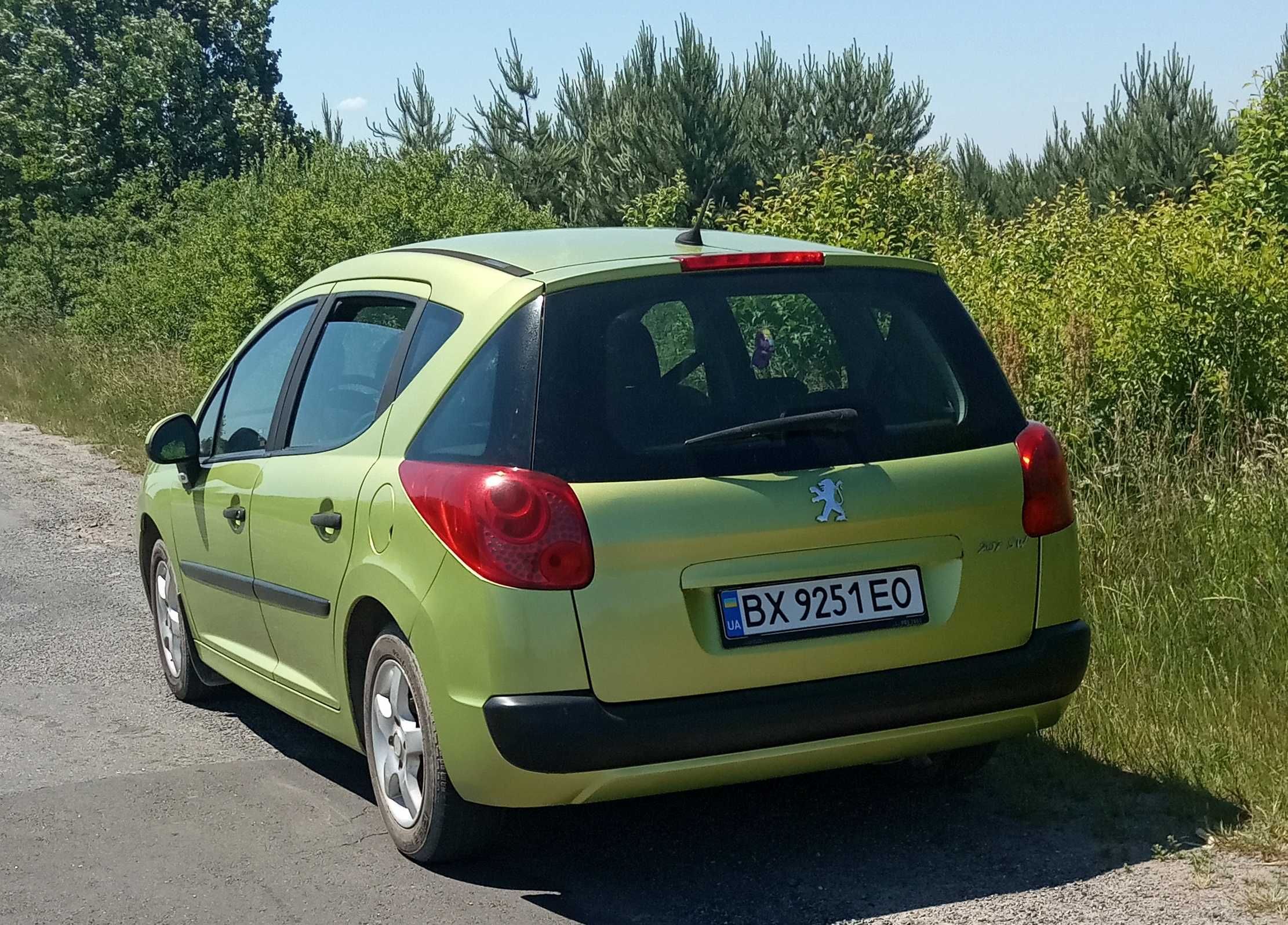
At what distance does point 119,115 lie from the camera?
40969 millimetres

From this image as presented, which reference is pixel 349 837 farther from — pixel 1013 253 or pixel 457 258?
pixel 1013 253

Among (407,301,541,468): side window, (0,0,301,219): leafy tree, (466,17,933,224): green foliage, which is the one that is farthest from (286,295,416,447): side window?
(0,0,301,219): leafy tree

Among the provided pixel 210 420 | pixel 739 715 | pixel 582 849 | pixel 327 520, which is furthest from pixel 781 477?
pixel 210 420

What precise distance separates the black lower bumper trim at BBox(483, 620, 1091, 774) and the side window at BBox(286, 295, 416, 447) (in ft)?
4.12

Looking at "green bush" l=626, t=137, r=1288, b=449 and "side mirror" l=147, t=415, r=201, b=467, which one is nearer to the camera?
"side mirror" l=147, t=415, r=201, b=467

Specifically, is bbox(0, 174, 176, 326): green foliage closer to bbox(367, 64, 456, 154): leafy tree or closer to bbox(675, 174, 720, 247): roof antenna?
bbox(367, 64, 456, 154): leafy tree

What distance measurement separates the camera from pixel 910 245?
42.7ft

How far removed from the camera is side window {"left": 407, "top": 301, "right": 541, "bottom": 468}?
13.5 feet

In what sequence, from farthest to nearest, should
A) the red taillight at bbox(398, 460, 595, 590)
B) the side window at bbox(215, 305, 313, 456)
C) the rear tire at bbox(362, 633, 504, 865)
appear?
the side window at bbox(215, 305, 313, 456)
the rear tire at bbox(362, 633, 504, 865)
the red taillight at bbox(398, 460, 595, 590)

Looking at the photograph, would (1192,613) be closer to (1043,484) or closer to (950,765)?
(950,765)

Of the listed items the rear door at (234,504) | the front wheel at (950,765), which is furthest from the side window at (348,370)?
the front wheel at (950,765)

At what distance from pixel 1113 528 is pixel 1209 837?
9.27ft

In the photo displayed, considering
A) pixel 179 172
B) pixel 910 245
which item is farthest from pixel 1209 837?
pixel 179 172

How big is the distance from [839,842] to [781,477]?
1.18 meters
